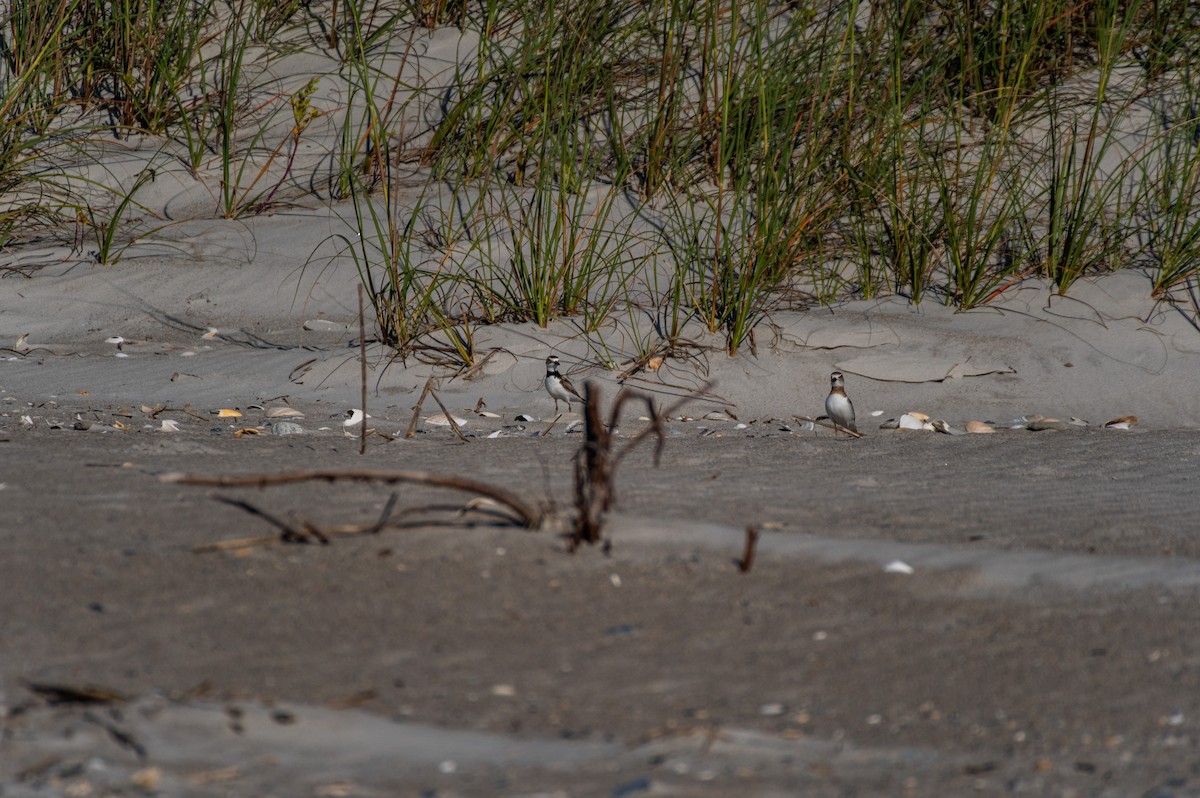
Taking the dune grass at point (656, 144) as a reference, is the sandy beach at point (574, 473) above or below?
below

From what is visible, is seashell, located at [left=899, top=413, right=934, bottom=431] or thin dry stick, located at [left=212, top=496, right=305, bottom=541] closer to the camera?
thin dry stick, located at [left=212, top=496, right=305, bottom=541]

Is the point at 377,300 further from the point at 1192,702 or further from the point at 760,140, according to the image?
the point at 1192,702

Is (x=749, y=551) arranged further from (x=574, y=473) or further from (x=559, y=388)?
(x=559, y=388)

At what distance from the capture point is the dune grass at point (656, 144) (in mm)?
4277

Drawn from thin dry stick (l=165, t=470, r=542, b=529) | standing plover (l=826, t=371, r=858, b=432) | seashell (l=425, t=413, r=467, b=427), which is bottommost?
seashell (l=425, t=413, r=467, b=427)

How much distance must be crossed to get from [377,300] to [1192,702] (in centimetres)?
312

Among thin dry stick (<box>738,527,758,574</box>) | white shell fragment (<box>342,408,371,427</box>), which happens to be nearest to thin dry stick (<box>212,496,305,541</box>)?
thin dry stick (<box>738,527,758,574</box>)

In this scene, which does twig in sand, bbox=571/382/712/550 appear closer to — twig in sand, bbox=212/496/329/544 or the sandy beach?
the sandy beach

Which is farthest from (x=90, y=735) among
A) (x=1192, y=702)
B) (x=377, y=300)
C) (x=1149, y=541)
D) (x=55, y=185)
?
(x=55, y=185)

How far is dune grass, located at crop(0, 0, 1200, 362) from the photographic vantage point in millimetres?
4277

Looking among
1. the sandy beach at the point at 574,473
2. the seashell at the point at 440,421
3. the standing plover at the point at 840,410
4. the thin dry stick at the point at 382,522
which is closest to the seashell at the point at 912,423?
the sandy beach at the point at 574,473

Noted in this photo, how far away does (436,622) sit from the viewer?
69.7 inches

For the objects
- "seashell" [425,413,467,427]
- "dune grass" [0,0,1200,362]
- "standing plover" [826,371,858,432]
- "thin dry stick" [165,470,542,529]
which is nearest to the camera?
"thin dry stick" [165,470,542,529]

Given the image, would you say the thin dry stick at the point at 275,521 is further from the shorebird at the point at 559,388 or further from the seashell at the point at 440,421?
the shorebird at the point at 559,388
